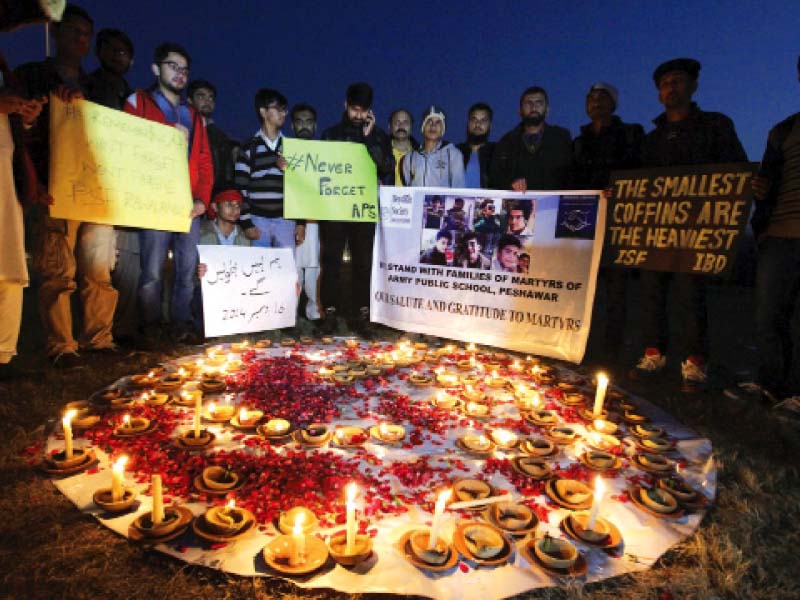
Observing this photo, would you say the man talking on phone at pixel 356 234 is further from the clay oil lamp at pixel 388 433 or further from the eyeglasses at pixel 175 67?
the clay oil lamp at pixel 388 433

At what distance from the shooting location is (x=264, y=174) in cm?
648

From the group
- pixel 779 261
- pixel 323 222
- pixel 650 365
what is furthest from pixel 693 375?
pixel 323 222

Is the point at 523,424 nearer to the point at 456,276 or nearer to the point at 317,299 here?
the point at 456,276

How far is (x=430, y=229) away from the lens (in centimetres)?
626

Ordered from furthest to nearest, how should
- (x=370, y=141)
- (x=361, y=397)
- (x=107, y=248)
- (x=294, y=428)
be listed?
(x=370, y=141) → (x=107, y=248) → (x=361, y=397) → (x=294, y=428)

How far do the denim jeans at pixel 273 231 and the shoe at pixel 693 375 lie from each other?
18.6 feet

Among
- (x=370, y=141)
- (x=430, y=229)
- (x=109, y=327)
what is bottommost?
(x=109, y=327)

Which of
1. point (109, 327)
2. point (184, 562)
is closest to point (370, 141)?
point (109, 327)

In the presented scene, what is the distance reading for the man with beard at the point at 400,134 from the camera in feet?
23.5

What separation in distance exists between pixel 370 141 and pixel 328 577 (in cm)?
594

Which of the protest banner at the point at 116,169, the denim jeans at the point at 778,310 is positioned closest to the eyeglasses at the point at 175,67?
the protest banner at the point at 116,169

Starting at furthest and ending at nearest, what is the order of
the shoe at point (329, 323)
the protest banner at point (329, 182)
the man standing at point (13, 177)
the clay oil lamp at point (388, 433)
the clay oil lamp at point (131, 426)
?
1. the shoe at point (329, 323)
2. the protest banner at point (329, 182)
3. the man standing at point (13, 177)
4. the clay oil lamp at point (388, 433)
5. the clay oil lamp at point (131, 426)

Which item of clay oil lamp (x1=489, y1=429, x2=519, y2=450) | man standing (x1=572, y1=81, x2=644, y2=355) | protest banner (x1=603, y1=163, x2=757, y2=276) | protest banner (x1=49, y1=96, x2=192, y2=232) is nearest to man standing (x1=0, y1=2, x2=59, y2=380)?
protest banner (x1=49, y1=96, x2=192, y2=232)

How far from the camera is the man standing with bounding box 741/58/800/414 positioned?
439 cm
